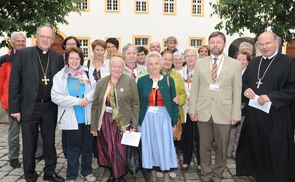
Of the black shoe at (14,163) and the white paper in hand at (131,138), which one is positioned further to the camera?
the black shoe at (14,163)

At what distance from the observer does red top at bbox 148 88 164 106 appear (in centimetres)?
476

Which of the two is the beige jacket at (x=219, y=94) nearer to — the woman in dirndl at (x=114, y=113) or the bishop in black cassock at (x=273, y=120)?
the bishop in black cassock at (x=273, y=120)

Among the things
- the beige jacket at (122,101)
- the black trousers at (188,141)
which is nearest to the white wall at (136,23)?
the black trousers at (188,141)

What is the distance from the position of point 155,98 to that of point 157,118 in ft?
0.92

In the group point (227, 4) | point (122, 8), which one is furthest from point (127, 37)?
point (227, 4)

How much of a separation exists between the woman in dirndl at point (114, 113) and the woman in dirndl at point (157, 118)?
0.46 feet

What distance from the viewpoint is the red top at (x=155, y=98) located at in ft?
15.6

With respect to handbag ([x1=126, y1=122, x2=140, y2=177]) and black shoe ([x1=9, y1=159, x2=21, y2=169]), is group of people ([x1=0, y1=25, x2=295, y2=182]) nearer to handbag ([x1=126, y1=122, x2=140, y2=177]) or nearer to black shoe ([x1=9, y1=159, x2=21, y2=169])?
handbag ([x1=126, y1=122, x2=140, y2=177])

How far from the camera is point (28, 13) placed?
33.9ft

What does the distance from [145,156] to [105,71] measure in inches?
60.0

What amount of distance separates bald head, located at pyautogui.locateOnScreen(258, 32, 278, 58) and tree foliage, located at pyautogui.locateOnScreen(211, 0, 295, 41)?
5.04 meters

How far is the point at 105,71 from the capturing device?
5.45 meters

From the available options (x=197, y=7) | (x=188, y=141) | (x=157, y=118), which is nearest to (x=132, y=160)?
(x=157, y=118)

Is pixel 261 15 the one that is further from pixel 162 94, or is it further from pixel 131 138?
pixel 131 138
